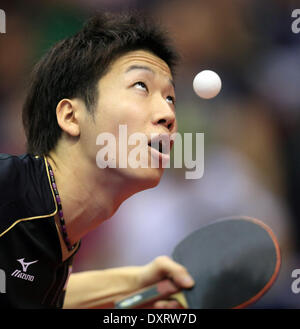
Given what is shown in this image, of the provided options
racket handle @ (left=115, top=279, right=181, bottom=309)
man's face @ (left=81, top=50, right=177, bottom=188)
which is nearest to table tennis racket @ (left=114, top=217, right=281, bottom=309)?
racket handle @ (left=115, top=279, right=181, bottom=309)

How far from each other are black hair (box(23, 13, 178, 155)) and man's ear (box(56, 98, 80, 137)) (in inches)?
1.7

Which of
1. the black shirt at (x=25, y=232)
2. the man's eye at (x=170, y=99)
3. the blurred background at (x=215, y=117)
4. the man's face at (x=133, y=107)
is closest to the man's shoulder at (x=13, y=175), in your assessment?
the black shirt at (x=25, y=232)

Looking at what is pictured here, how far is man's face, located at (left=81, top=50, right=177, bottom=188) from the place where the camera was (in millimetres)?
1768

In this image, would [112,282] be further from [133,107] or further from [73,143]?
[133,107]

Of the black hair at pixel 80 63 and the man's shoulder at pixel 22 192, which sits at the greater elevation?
the black hair at pixel 80 63

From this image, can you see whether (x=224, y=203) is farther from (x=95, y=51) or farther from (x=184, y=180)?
(x=95, y=51)

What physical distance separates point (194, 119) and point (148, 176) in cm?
191

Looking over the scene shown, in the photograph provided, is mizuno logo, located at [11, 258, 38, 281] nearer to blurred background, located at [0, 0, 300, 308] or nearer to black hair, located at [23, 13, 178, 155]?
black hair, located at [23, 13, 178, 155]

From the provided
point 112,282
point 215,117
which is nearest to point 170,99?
point 112,282

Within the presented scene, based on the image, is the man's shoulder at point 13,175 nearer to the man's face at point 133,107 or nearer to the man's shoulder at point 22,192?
the man's shoulder at point 22,192

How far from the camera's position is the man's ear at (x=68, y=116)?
1.87 metres

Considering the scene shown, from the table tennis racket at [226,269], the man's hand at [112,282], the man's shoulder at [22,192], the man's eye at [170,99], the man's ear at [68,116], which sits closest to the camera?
the man's shoulder at [22,192]

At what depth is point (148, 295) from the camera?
85.6 inches
